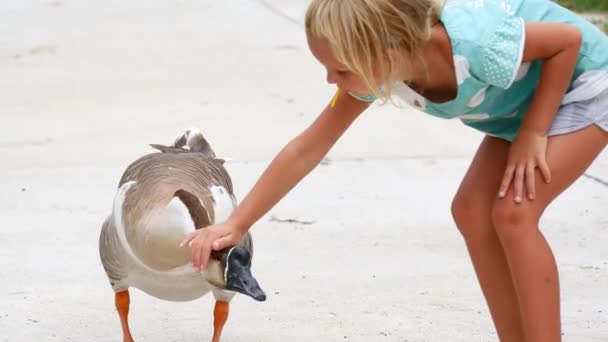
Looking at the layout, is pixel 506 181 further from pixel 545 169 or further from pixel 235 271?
pixel 235 271

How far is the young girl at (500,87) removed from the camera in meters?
2.66

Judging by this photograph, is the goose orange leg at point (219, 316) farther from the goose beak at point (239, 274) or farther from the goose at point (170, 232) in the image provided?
the goose beak at point (239, 274)

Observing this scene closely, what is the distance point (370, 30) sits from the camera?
2609 millimetres

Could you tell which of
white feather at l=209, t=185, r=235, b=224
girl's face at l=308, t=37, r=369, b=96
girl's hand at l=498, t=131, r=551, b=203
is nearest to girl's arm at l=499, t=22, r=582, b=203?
girl's hand at l=498, t=131, r=551, b=203

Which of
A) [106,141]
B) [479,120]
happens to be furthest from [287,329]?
[106,141]

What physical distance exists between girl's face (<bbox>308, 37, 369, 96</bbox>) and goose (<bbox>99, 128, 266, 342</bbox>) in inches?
20.1

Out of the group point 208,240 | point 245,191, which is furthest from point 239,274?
point 245,191

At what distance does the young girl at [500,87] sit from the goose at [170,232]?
160 mm

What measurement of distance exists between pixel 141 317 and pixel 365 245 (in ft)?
3.63

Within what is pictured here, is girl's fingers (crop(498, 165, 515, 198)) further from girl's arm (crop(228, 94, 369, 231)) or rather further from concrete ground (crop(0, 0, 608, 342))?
concrete ground (crop(0, 0, 608, 342))

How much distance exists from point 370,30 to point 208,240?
71cm

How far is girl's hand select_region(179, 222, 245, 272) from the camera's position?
2850 millimetres

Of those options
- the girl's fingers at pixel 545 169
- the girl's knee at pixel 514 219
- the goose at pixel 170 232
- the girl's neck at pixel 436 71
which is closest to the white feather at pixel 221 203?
the goose at pixel 170 232

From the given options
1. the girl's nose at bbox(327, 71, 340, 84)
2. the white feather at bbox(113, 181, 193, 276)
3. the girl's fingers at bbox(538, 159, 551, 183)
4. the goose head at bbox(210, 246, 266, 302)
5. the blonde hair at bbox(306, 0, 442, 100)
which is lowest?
the white feather at bbox(113, 181, 193, 276)
